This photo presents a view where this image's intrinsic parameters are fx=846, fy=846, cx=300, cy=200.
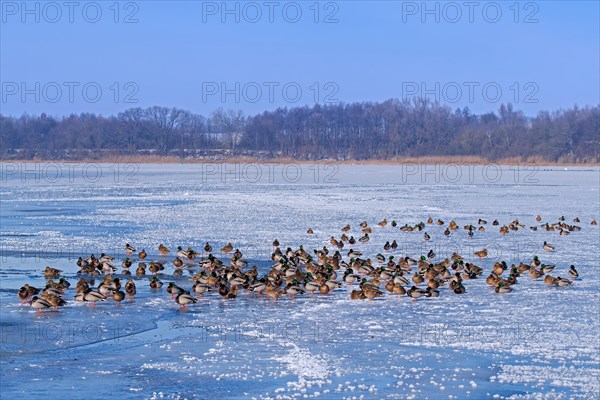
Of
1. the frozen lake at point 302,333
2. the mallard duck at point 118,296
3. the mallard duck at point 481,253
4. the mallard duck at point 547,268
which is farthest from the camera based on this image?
the mallard duck at point 481,253

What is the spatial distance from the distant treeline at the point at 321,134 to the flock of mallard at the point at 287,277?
6286cm

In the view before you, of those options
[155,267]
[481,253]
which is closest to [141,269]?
[155,267]

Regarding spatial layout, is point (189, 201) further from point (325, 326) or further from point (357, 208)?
point (325, 326)

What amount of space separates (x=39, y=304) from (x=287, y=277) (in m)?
3.54

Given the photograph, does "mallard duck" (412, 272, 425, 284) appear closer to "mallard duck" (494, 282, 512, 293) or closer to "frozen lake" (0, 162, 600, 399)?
"frozen lake" (0, 162, 600, 399)

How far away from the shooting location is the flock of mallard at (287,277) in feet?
35.7

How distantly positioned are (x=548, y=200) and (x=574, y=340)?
19885mm

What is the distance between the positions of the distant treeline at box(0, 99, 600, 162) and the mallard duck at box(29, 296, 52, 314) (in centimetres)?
6742

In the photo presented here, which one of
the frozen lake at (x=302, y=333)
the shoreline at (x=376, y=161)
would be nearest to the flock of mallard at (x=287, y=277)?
the frozen lake at (x=302, y=333)

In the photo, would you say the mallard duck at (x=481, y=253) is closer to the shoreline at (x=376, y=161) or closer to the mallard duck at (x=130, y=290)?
the mallard duck at (x=130, y=290)

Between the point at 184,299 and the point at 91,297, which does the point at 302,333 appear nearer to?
the point at 184,299

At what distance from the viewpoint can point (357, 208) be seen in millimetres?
24453

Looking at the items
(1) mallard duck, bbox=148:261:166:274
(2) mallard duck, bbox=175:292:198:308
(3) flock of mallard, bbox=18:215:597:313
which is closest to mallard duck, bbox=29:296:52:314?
(3) flock of mallard, bbox=18:215:597:313

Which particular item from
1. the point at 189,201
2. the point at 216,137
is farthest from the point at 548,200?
the point at 216,137
